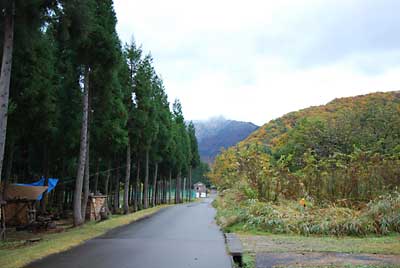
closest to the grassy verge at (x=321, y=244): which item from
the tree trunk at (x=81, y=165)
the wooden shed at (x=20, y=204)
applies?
the tree trunk at (x=81, y=165)

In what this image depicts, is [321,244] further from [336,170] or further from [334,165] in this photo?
[334,165]

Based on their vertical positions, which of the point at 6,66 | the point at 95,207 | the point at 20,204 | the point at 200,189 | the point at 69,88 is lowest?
the point at 95,207

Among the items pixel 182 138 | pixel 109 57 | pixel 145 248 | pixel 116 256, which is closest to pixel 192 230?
pixel 145 248

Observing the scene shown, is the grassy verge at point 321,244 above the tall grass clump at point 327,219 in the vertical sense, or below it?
below

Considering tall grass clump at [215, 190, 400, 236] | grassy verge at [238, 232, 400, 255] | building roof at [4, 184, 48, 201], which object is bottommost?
grassy verge at [238, 232, 400, 255]

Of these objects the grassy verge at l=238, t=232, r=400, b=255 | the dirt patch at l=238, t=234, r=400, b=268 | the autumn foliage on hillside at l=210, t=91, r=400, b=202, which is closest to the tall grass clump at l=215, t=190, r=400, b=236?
the grassy verge at l=238, t=232, r=400, b=255

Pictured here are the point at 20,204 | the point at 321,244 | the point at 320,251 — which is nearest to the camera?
the point at 320,251

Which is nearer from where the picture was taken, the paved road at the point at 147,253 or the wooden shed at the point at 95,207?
the paved road at the point at 147,253

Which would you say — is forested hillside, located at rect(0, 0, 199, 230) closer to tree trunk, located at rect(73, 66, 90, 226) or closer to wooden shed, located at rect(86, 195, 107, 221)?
tree trunk, located at rect(73, 66, 90, 226)

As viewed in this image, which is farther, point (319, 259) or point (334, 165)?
point (334, 165)

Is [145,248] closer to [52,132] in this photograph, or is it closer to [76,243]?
[76,243]

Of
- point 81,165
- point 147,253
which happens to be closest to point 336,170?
point 147,253

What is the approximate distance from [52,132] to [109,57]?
4.53 meters

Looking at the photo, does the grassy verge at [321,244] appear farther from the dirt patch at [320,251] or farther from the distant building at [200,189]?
the distant building at [200,189]
